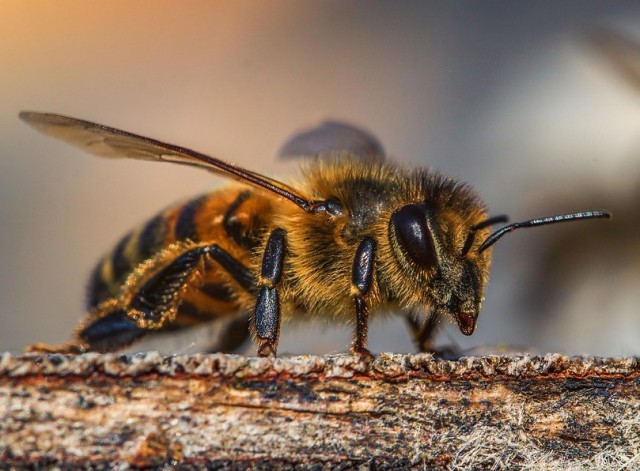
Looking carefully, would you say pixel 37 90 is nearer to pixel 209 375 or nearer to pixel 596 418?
pixel 209 375

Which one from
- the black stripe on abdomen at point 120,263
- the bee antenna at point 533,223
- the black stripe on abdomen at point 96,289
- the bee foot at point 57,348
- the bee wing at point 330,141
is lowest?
the bee foot at point 57,348

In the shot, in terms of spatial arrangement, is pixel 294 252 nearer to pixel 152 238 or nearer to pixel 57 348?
pixel 152 238

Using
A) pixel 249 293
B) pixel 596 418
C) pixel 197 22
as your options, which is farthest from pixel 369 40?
pixel 596 418

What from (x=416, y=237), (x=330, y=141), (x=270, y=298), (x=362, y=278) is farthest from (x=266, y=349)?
(x=330, y=141)

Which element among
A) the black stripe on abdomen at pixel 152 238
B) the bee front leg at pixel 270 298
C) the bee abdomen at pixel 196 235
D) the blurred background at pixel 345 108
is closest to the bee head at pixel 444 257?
the bee front leg at pixel 270 298

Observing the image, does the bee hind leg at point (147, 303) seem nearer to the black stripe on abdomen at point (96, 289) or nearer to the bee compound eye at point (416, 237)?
the black stripe on abdomen at point (96, 289)

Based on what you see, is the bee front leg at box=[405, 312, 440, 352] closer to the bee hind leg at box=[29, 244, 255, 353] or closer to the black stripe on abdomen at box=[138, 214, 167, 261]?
the bee hind leg at box=[29, 244, 255, 353]
